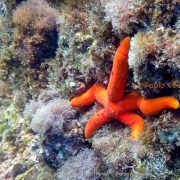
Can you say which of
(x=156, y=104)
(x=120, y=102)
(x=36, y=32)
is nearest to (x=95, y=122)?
(x=120, y=102)

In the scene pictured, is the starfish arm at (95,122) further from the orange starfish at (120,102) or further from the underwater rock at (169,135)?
the underwater rock at (169,135)

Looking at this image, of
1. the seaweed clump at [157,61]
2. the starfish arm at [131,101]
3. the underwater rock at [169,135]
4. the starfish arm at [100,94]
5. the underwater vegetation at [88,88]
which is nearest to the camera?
the seaweed clump at [157,61]

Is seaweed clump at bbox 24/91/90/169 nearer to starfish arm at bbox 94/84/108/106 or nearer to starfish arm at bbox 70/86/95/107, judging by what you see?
starfish arm at bbox 70/86/95/107

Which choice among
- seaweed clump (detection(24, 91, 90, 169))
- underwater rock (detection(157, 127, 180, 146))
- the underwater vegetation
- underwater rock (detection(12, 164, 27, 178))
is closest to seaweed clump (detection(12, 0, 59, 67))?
the underwater vegetation

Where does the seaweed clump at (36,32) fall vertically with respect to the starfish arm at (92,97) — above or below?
above

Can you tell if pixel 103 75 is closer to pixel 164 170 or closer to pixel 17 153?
pixel 164 170

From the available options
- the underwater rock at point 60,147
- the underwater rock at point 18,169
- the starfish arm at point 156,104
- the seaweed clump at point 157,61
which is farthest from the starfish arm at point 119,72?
the underwater rock at point 18,169

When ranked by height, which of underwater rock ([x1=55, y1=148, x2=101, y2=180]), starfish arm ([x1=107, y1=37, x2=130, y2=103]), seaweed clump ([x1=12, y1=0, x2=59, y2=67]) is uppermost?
seaweed clump ([x1=12, y1=0, x2=59, y2=67])
